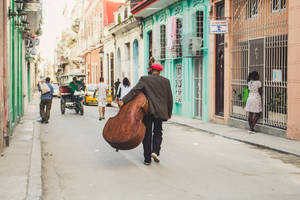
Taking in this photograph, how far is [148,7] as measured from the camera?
75.1 feet

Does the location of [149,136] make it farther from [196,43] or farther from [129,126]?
[196,43]

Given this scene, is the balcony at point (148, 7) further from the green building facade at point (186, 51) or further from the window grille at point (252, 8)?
the window grille at point (252, 8)

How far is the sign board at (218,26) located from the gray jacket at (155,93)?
7268 mm

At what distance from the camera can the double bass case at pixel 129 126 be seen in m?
7.58

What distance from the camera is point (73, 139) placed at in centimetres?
→ 1190

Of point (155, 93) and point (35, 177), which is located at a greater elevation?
point (155, 93)

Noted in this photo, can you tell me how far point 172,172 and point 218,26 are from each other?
8.55 metres

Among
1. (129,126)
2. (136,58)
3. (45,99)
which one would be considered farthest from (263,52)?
(136,58)

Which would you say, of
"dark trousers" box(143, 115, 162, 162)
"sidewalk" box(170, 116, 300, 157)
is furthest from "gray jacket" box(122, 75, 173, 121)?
"sidewalk" box(170, 116, 300, 157)

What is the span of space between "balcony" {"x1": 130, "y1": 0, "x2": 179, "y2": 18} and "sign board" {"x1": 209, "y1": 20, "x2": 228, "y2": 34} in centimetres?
610

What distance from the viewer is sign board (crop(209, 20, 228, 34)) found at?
587 inches

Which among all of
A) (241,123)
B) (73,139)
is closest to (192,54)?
(241,123)

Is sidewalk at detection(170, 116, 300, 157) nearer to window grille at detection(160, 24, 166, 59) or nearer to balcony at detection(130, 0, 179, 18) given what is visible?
window grille at detection(160, 24, 166, 59)

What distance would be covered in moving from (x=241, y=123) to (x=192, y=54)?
4605 mm
